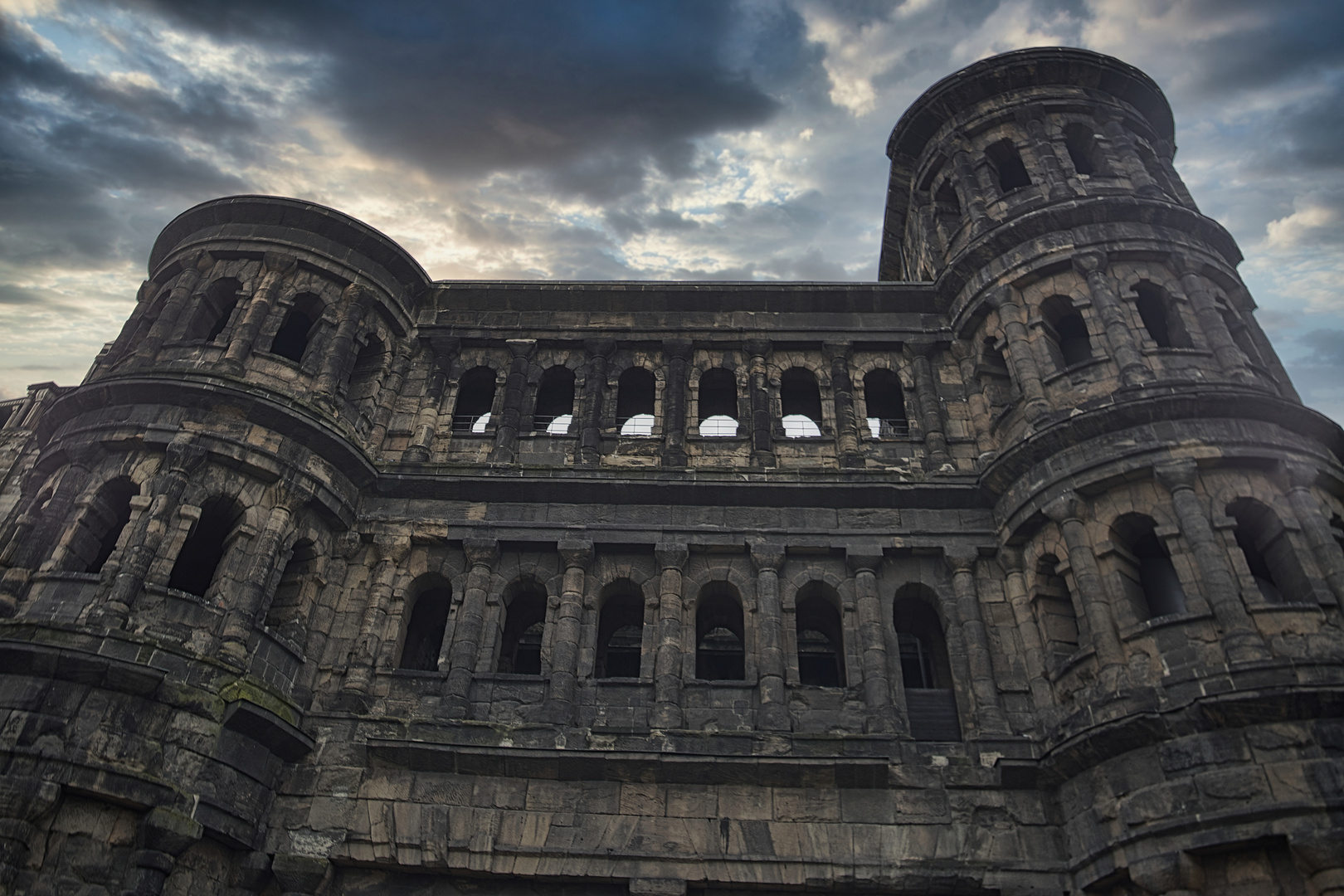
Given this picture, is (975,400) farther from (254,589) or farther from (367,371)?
(254,589)

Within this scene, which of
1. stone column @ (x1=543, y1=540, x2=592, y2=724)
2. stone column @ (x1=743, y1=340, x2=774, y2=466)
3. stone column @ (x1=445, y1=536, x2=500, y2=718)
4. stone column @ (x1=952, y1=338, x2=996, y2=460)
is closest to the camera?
stone column @ (x1=543, y1=540, x2=592, y2=724)

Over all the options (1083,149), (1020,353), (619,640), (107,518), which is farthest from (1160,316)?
(107,518)

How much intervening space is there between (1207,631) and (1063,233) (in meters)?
8.51

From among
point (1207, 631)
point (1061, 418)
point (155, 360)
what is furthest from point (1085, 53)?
point (155, 360)

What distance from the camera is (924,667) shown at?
1677cm

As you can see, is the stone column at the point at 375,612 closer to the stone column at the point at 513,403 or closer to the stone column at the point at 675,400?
the stone column at the point at 513,403

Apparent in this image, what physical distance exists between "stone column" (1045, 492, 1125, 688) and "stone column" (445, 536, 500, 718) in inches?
Answer: 389

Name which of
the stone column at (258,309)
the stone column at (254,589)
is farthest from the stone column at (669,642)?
the stone column at (258,309)

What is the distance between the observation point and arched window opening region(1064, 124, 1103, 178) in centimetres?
2008

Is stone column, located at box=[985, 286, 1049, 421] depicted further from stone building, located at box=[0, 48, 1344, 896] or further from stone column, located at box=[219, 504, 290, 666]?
stone column, located at box=[219, 504, 290, 666]

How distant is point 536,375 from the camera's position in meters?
19.9

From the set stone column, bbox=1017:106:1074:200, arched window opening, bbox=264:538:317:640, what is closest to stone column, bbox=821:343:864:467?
stone column, bbox=1017:106:1074:200

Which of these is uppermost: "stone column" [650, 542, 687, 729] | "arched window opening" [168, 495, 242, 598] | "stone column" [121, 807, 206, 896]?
"arched window opening" [168, 495, 242, 598]

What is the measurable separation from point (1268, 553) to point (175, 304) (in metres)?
20.1
